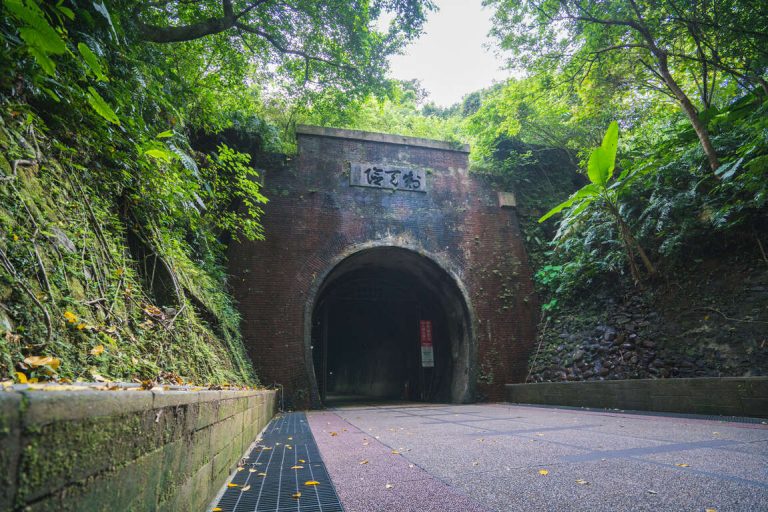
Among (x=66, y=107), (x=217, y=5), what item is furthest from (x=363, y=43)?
(x=66, y=107)

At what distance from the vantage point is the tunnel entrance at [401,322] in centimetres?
977

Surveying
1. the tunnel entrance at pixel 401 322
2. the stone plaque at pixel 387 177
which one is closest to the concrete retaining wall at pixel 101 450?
the tunnel entrance at pixel 401 322

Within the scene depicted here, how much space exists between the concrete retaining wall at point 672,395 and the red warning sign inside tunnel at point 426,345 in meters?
3.87

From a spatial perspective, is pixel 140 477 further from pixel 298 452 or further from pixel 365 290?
pixel 365 290

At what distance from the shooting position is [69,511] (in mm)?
696

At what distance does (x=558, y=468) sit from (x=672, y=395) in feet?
12.8

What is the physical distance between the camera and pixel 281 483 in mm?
2365

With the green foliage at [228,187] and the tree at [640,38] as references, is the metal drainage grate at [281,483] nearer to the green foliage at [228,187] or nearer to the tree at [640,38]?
the green foliage at [228,187]

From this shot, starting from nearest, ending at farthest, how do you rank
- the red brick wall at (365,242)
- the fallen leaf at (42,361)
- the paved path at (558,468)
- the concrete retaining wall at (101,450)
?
the concrete retaining wall at (101,450) → the fallen leaf at (42,361) → the paved path at (558,468) → the red brick wall at (365,242)

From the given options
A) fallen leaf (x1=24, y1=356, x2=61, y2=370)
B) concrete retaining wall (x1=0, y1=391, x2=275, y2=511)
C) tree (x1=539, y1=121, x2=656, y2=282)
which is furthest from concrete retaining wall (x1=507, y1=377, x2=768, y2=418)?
fallen leaf (x1=24, y1=356, x2=61, y2=370)

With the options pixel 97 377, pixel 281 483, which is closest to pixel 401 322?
pixel 281 483

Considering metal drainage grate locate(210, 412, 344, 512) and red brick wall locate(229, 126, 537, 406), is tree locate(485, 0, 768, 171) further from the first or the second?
metal drainage grate locate(210, 412, 344, 512)

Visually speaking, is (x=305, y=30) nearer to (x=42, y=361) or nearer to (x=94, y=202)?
(x=94, y=202)

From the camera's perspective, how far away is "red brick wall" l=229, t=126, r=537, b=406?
838 centimetres
